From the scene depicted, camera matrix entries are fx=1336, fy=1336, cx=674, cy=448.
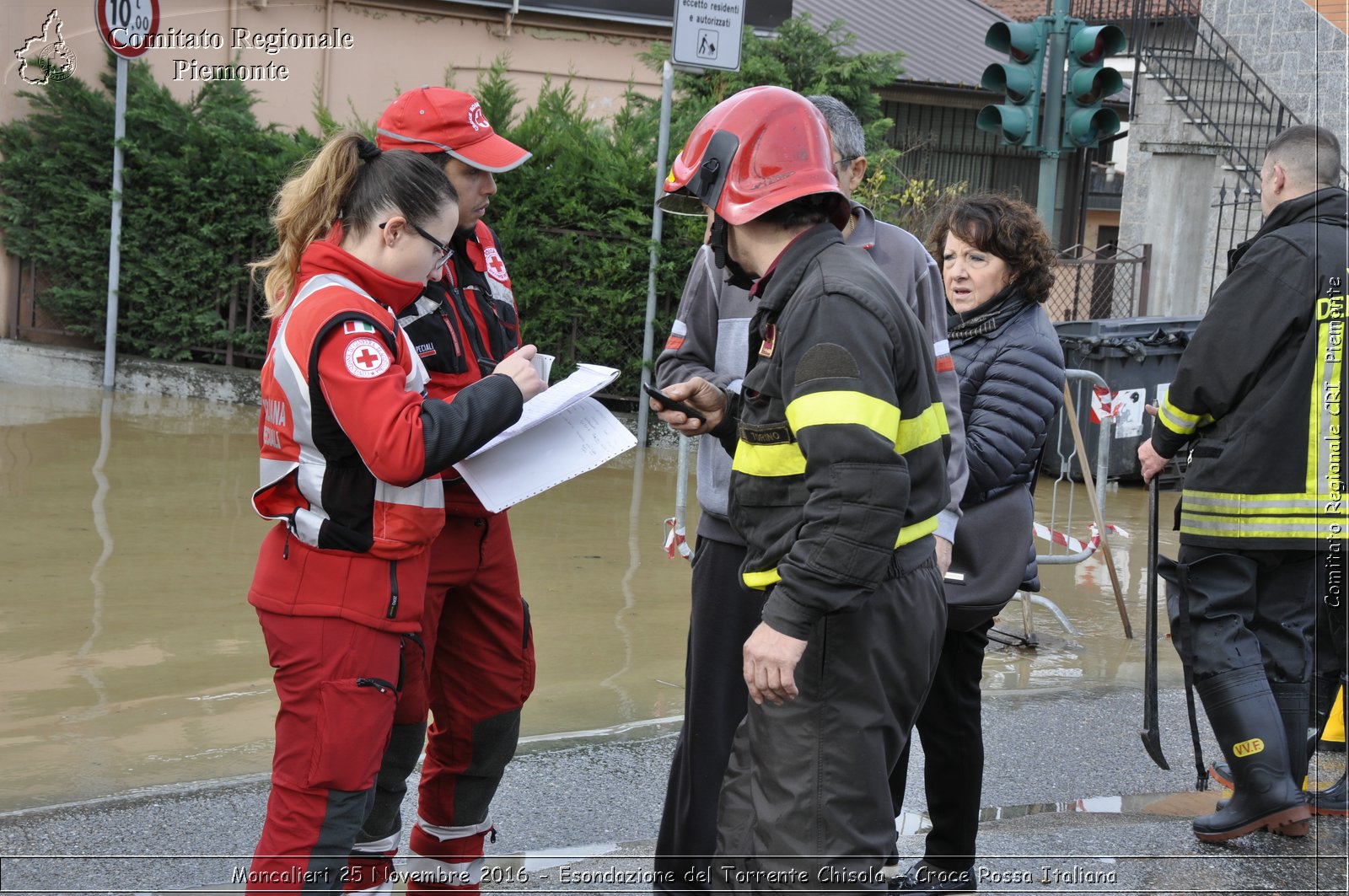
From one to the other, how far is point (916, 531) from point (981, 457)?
41.2 inches

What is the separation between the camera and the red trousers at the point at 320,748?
2.77 m

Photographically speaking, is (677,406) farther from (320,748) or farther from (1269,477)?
(1269,477)

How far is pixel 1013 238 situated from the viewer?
392 cm

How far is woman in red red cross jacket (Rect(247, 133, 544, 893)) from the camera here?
9.05ft

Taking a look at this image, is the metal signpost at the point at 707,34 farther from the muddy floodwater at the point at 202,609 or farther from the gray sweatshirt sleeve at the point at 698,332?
the gray sweatshirt sleeve at the point at 698,332

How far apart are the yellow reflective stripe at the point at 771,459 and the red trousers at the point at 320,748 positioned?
2.85 ft

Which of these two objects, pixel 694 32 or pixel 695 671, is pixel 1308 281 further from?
pixel 694 32

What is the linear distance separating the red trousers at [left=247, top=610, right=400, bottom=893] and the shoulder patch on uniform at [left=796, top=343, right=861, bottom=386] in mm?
1089

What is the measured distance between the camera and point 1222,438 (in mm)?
4316

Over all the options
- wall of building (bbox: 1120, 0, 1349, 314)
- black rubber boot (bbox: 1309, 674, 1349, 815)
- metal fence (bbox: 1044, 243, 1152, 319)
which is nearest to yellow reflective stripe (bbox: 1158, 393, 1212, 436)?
black rubber boot (bbox: 1309, 674, 1349, 815)

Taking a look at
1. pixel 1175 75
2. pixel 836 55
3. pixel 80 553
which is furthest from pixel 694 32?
pixel 1175 75

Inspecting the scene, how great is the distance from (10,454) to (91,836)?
19.8ft

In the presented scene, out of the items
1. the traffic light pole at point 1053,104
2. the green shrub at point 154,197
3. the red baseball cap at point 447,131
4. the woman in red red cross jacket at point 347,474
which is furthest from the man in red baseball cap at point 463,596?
the green shrub at point 154,197

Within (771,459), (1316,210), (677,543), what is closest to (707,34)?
(677,543)
